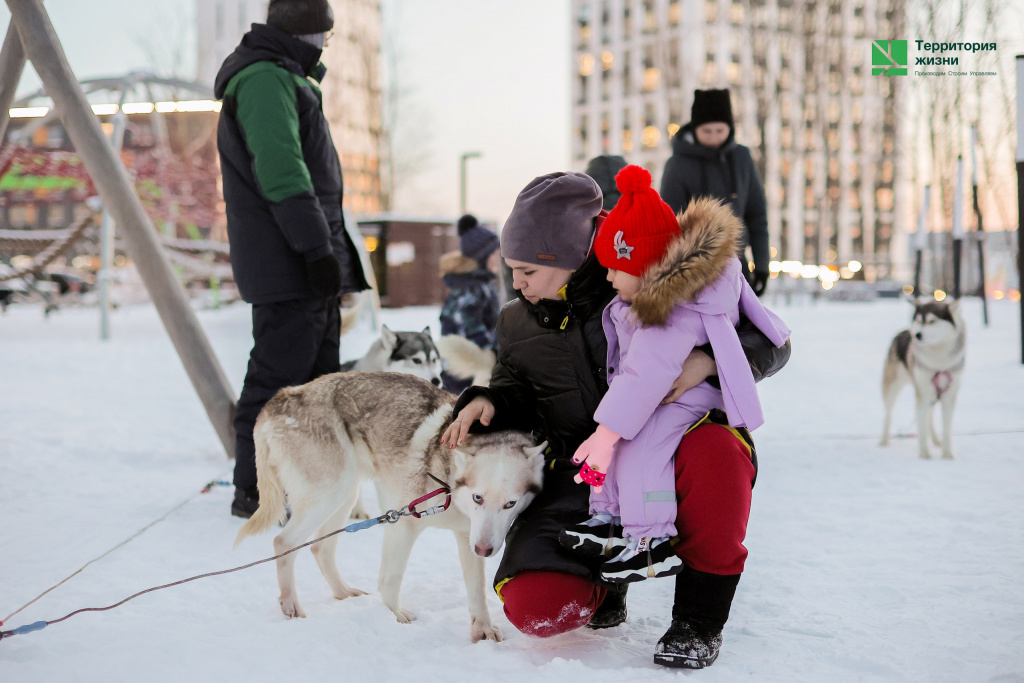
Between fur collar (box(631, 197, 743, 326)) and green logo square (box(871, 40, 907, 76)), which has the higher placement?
green logo square (box(871, 40, 907, 76))

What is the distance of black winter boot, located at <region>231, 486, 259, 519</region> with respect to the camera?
3270 millimetres

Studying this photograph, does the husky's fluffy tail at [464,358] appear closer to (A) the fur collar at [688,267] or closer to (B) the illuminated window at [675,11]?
(A) the fur collar at [688,267]

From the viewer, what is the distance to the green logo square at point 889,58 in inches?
166

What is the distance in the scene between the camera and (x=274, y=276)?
3201mm

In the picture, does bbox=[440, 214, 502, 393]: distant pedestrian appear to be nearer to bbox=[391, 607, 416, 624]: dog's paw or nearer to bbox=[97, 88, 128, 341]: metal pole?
bbox=[391, 607, 416, 624]: dog's paw

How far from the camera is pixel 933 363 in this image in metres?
4.82

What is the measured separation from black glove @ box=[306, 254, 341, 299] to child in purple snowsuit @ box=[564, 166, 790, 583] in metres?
1.54

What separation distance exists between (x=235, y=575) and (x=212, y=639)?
57 centimetres

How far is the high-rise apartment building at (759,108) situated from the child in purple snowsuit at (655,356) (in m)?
21.8

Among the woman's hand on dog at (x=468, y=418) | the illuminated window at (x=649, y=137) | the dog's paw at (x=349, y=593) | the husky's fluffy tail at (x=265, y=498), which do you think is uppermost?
the illuminated window at (x=649, y=137)

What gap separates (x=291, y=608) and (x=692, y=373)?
1490mm

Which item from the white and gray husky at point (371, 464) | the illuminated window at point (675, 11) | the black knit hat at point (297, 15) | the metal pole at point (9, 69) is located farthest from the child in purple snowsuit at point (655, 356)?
the illuminated window at point (675, 11)

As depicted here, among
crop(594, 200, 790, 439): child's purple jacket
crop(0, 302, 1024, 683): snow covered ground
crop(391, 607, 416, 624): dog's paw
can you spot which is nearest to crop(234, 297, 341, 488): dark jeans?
crop(0, 302, 1024, 683): snow covered ground

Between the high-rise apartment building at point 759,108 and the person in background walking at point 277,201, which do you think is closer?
the person in background walking at point 277,201
